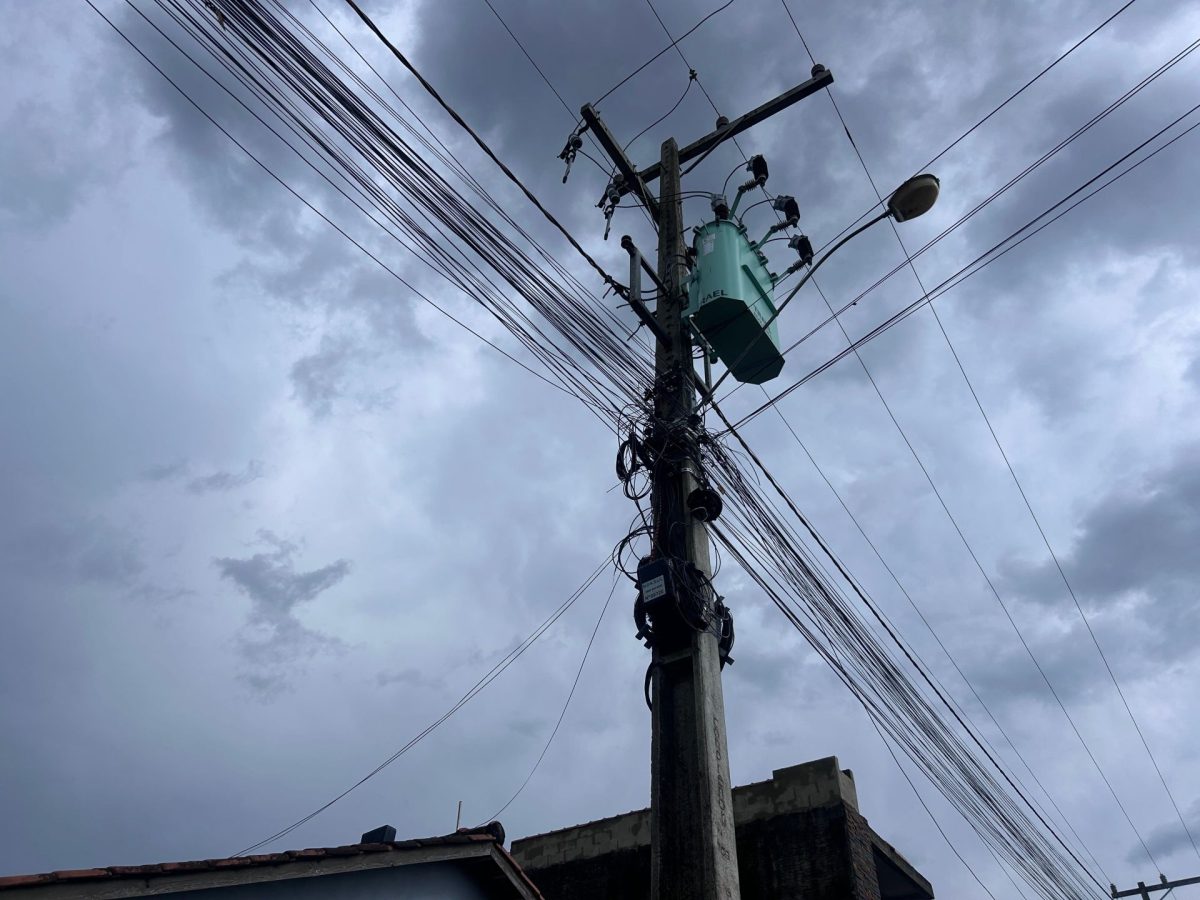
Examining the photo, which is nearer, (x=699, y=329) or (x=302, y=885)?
(x=302, y=885)

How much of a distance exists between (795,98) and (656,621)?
21.7 ft

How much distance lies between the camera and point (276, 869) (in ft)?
22.1

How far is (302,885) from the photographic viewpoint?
277 inches

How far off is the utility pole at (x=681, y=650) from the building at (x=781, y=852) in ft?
20.1

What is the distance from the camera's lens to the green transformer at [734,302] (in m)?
8.98

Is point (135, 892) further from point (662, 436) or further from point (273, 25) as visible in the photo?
point (273, 25)

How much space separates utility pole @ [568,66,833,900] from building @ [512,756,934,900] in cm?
614

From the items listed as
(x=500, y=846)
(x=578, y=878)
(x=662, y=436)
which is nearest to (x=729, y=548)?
(x=662, y=436)

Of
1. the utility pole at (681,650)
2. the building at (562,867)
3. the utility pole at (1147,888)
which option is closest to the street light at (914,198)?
the utility pole at (681,650)

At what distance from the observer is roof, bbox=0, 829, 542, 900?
5.48 metres

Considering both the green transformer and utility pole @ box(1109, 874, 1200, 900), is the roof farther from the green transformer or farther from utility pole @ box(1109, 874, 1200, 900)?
utility pole @ box(1109, 874, 1200, 900)

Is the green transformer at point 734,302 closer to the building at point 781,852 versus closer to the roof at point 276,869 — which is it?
the roof at point 276,869

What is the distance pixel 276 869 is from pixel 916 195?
738 centimetres

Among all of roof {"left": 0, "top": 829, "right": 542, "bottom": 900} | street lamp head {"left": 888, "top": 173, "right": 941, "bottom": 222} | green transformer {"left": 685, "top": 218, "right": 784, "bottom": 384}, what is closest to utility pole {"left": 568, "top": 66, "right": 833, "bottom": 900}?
green transformer {"left": 685, "top": 218, "right": 784, "bottom": 384}
